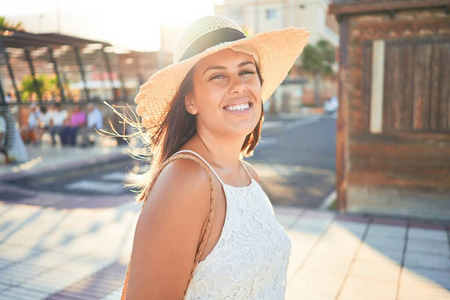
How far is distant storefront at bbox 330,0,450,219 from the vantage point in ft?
20.3

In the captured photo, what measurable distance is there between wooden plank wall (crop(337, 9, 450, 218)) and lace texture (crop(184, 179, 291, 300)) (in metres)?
5.40

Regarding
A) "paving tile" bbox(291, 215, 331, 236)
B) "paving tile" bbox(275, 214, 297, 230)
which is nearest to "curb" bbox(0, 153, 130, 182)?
"paving tile" bbox(275, 214, 297, 230)

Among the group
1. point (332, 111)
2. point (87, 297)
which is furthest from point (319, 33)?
point (87, 297)

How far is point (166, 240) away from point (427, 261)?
4279mm

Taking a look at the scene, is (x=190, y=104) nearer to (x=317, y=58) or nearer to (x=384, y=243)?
(x=384, y=243)

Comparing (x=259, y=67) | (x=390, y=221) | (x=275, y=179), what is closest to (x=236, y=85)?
(x=259, y=67)

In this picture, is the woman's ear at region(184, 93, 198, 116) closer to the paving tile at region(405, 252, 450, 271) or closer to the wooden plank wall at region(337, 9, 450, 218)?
the paving tile at region(405, 252, 450, 271)

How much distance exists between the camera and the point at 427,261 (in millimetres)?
4672

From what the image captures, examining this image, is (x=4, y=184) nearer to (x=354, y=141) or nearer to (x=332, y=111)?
(x=354, y=141)

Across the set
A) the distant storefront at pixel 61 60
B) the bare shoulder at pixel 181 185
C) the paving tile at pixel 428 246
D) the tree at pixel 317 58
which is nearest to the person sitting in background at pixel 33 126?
the distant storefront at pixel 61 60

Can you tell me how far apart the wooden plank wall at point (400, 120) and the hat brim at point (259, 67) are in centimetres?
485

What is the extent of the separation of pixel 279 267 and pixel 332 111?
125 ft

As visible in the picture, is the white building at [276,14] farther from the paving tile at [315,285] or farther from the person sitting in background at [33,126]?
the paving tile at [315,285]

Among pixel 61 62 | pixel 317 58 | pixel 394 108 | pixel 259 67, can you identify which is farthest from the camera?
pixel 317 58
